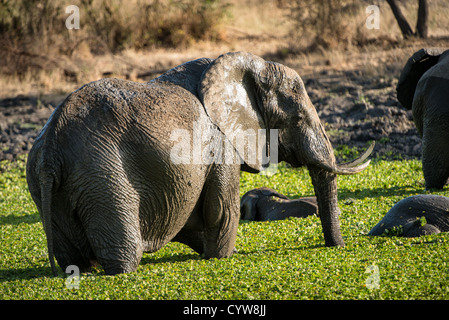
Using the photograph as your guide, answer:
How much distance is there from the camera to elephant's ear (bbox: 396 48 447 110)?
37.5ft

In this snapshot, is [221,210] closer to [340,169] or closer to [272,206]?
[340,169]

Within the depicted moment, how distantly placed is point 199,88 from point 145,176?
111cm

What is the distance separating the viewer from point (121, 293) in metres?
6.11

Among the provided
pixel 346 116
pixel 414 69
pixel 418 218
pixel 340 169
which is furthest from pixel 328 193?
pixel 346 116

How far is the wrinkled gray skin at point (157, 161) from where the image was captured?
642 cm

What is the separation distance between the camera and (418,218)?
7980mm

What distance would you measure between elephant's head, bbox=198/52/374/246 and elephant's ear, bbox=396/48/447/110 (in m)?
4.45

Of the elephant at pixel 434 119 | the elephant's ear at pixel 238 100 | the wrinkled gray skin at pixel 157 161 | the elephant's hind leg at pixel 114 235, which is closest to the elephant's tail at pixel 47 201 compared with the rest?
the wrinkled gray skin at pixel 157 161

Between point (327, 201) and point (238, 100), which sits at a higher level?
point (238, 100)

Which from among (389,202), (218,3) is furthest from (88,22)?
(389,202)

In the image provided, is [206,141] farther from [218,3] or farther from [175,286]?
[218,3]

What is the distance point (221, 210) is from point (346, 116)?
991 cm

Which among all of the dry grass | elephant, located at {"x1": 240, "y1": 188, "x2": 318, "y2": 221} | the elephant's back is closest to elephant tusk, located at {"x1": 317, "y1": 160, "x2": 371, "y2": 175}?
the elephant's back

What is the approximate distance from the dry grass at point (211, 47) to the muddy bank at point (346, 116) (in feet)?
2.65
